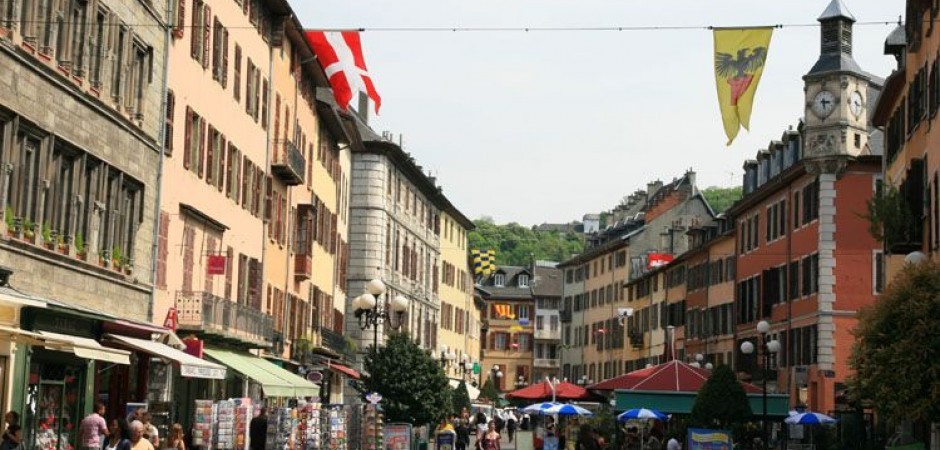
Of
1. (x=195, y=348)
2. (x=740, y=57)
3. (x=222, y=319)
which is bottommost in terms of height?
(x=195, y=348)

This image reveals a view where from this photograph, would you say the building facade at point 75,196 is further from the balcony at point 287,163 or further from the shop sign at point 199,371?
the balcony at point 287,163

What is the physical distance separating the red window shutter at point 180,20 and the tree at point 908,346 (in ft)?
55.5

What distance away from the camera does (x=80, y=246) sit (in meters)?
29.8

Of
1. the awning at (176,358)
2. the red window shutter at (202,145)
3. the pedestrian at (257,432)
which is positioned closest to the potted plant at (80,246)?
the awning at (176,358)

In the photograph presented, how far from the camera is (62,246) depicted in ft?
94.5

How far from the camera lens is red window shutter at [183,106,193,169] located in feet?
125

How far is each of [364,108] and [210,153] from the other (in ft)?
145

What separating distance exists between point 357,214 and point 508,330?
91.8 metres

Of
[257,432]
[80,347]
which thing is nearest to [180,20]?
[257,432]

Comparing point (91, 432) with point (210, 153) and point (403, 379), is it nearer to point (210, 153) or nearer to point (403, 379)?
point (210, 153)

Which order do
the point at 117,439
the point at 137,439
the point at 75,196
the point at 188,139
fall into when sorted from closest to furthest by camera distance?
the point at 137,439
the point at 117,439
the point at 75,196
the point at 188,139

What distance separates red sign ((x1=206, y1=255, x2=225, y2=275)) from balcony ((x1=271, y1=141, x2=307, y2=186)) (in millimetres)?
10107

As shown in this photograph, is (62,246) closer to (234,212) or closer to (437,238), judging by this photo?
(234,212)

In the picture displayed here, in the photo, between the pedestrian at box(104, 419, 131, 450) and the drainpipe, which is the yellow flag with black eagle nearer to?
the pedestrian at box(104, 419, 131, 450)
